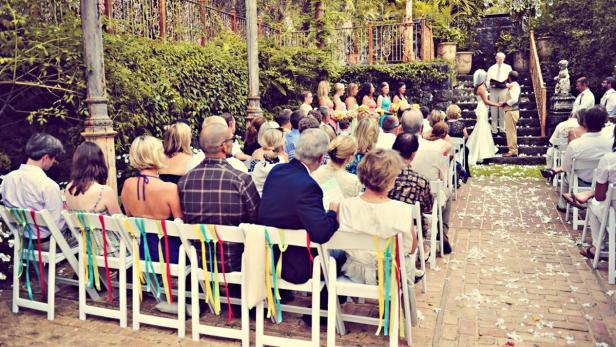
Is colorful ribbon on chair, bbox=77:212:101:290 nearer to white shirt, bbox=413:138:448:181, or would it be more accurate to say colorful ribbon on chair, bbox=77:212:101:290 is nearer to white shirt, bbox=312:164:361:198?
white shirt, bbox=312:164:361:198

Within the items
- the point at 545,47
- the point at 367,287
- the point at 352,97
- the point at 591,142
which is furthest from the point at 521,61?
the point at 367,287

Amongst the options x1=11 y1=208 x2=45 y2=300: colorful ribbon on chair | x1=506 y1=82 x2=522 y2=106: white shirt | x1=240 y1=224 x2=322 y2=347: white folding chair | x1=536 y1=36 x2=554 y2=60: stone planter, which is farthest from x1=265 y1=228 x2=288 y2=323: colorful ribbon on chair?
x1=536 y1=36 x2=554 y2=60: stone planter

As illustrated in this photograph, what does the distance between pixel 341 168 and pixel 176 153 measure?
1.54 metres

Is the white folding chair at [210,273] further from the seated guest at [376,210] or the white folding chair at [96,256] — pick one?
the seated guest at [376,210]

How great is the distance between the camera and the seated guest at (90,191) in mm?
4410

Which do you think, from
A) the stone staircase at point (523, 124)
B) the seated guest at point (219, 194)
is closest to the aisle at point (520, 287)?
the seated guest at point (219, 194)

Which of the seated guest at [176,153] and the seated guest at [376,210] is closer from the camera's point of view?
the seated guest at [376,210]

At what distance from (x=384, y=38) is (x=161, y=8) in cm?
827

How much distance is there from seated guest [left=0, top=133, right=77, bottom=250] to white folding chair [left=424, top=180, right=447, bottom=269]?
10.8 feet

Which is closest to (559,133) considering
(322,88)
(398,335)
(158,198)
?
(322,88)

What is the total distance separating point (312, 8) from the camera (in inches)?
627

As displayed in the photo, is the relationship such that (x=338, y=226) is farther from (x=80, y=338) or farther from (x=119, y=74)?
(x=119, y=74)

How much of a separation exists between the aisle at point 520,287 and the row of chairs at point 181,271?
1.98 ft

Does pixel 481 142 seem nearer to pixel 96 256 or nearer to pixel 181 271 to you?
pixel 181 271
